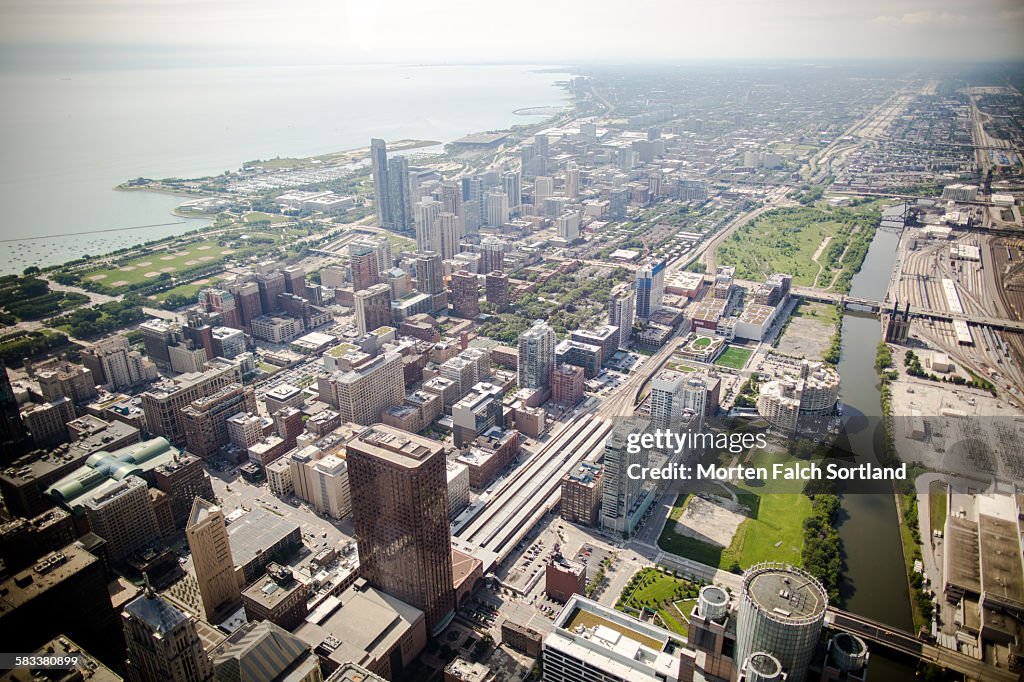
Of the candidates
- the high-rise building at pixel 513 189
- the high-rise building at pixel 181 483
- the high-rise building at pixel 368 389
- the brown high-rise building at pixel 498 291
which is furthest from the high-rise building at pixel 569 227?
the high-rise building at pixel 181 483

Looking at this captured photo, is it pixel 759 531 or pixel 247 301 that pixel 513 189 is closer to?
pixel 247 301

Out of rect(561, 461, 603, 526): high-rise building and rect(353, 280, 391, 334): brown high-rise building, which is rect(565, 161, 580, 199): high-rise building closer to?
rect(353, 280, 391, 334): brown high-rise building

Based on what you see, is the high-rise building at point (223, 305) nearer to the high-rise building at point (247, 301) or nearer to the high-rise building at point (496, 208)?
the high-rise building at point (247, 301)

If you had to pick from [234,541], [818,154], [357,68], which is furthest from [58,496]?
[357,68]

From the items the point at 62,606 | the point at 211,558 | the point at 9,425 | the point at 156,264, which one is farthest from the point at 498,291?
the point at 62,606

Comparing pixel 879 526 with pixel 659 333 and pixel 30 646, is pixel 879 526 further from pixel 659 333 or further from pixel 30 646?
pixel 30 646

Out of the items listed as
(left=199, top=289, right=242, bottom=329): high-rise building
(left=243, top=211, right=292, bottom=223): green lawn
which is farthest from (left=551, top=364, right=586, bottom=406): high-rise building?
(left=243, top=211, right=292, bottom=223): green lawn

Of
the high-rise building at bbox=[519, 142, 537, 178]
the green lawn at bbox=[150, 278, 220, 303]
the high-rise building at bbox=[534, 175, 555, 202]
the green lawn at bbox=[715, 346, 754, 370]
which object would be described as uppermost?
the high-rise building at bbox=[519, 142, 537, 178]
